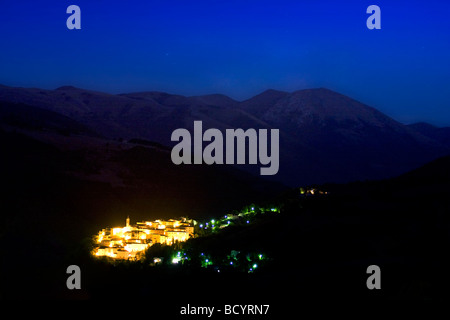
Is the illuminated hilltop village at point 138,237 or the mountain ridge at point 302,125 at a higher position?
the mountain ridge at point 302,125

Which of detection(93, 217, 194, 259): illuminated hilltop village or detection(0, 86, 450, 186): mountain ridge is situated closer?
detection(93, 217, 194, 259): illuminated hilltop village

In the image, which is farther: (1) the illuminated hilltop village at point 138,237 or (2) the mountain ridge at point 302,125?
(2) the mountain ridge at point 302,125

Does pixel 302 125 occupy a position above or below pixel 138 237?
above

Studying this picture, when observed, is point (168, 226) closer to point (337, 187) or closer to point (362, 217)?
point (362, 217)

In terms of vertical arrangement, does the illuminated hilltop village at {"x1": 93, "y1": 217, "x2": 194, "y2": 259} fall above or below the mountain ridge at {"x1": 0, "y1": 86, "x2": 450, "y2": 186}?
below

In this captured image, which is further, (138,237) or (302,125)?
(302,125)

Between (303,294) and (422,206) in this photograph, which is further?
(422,206)

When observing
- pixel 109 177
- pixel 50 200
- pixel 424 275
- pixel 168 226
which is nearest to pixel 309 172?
pixel 109 177
